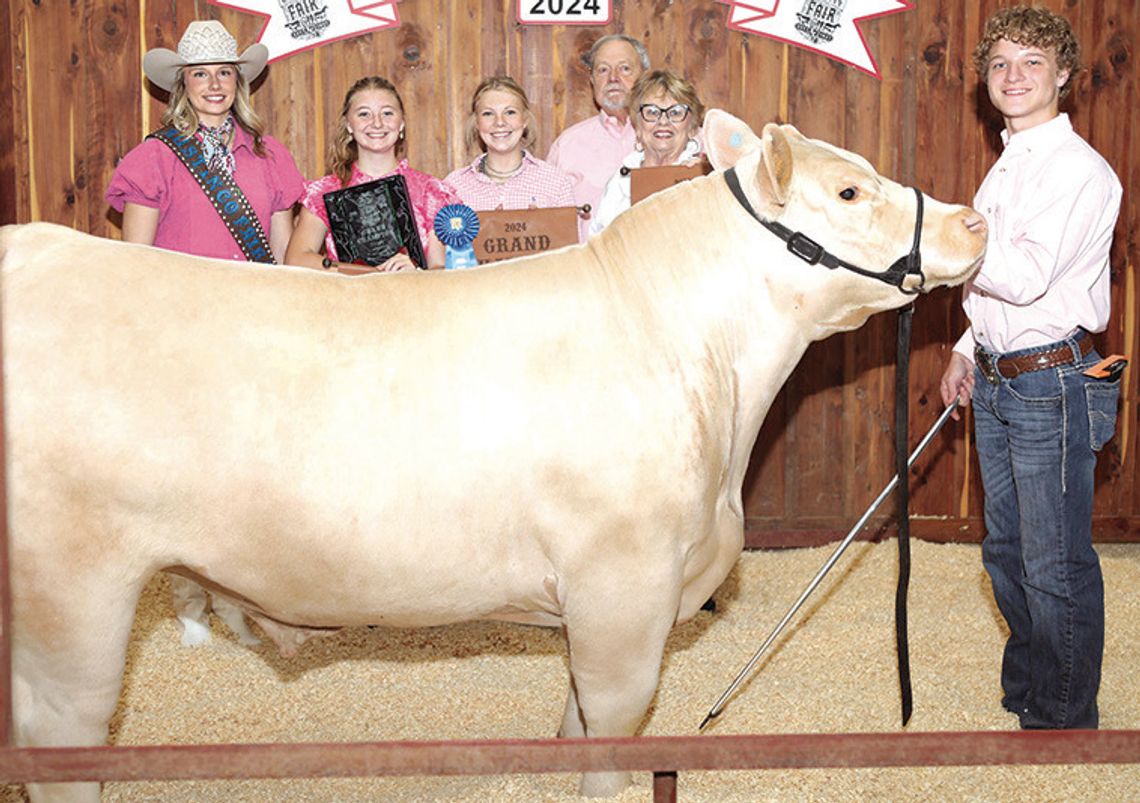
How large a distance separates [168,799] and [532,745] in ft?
4.96

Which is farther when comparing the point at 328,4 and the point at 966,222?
the point at 328,4

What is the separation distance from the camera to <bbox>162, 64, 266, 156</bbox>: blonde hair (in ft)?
12.0

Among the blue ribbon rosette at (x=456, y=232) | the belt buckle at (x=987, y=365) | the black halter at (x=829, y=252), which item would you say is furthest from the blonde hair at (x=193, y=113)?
→ the belt buckle at (x=987, y=365)

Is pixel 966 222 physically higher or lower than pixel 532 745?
higher

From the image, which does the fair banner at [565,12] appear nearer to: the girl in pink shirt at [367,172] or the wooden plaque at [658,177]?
the girl in pink shirt at [367,172]

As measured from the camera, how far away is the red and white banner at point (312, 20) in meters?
4.67

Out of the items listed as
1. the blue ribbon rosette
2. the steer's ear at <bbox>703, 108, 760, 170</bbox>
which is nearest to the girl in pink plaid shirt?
the blue ribbon rosette

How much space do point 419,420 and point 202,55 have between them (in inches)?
86.5

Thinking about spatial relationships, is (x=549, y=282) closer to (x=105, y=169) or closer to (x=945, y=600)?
(x=945, y=600)

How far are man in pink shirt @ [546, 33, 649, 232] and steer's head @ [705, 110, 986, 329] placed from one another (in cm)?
200

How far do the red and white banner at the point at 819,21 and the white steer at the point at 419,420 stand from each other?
269 centimetres

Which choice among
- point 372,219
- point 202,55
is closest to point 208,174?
point 202,55

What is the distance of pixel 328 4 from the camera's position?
4707 millimetres

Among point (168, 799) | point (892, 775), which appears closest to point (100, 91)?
point (168, 799)
